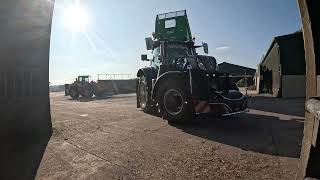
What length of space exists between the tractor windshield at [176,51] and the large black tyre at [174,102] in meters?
1.94

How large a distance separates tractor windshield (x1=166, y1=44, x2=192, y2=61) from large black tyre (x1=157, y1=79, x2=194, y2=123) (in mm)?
1945

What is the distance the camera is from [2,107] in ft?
22.7

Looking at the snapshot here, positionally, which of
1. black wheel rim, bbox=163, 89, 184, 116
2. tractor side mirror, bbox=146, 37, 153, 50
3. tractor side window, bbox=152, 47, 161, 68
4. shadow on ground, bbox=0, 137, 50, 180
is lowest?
shadow on ground, bbox=0, 137, 50, 180

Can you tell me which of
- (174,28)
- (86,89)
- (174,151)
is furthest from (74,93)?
(174,151)

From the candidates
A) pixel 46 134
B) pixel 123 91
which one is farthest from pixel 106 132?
pixel 123 91

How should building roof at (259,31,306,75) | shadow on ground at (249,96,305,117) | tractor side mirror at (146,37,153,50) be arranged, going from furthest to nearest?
building roof at (259,31,306,75) → shadow on ground at (249,96,305,117) → tractor side mirror at (146,37,153,50)

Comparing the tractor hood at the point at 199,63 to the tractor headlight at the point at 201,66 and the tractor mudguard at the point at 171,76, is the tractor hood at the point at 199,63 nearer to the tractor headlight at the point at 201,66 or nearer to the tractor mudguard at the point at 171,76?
the tractor headlight at the point at 201,66

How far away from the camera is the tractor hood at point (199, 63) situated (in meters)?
9.72

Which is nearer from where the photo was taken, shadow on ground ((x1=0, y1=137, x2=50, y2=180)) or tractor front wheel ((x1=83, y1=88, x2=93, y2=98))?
shadow on ground ((x1=0, y1=137, x2=50, y2=180))

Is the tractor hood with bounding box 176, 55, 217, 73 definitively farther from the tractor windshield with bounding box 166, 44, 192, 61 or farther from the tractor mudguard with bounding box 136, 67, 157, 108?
the tractor mudguard with bounding box 136, 67, 157, 108

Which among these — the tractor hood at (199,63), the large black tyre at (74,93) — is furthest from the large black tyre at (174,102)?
the large black tyre at (74,93)

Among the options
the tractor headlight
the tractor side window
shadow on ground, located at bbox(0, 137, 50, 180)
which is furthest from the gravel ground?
the tractor side window

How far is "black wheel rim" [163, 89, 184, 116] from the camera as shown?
9.27 meters

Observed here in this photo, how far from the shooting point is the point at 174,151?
6.00 meters
